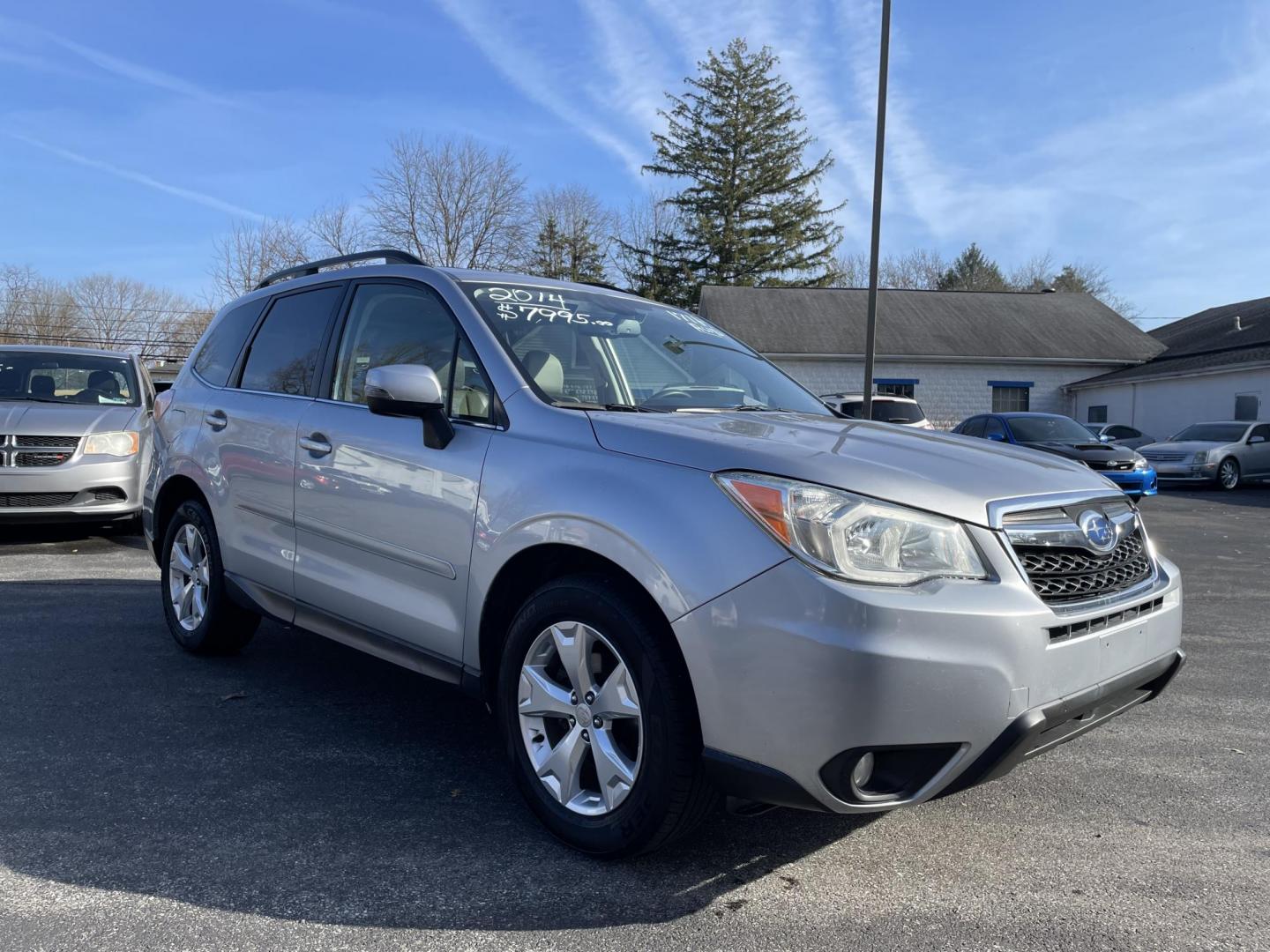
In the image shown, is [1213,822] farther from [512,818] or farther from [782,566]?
[512,818]

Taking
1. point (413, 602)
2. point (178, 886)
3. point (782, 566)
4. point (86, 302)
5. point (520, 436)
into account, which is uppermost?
point (86, 302)

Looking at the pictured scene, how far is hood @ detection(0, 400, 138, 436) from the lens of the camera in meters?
8.62

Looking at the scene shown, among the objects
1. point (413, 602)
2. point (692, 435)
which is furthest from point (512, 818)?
point (692, 435)

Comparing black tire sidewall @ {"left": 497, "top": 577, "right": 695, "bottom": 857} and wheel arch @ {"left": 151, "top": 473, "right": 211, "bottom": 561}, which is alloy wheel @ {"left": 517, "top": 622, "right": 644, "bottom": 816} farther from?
wheel arch @ {"left": 151, "top": 473, "right": 211, "bottom": 561}

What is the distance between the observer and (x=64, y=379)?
9688mm

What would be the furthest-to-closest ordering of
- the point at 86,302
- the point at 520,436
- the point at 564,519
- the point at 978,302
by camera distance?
the point at 86,302 → the point at 978,302 → the point at 520,436 → the point at 564,519

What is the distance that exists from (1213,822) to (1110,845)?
1.52ft

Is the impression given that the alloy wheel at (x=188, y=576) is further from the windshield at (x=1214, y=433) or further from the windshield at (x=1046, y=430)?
the windshield at (x=1214, y=433)

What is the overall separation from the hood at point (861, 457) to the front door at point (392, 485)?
61 cm

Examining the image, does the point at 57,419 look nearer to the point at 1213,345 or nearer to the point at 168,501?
the point at 168,501

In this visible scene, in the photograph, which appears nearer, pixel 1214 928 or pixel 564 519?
pixel 1214 928

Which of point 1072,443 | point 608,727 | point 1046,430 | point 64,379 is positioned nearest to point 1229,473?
point 1046,430

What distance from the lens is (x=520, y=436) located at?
10.6 ft

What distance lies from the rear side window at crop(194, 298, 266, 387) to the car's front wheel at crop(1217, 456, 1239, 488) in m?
21.3
